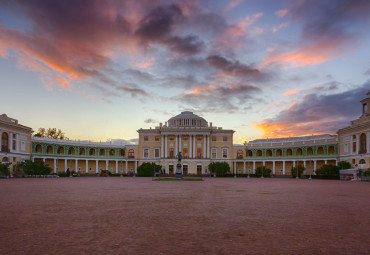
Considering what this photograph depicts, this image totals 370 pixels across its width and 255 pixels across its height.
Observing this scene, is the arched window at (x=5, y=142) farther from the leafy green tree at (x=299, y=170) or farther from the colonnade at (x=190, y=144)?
the leafy green tree at (x=299, y=170)

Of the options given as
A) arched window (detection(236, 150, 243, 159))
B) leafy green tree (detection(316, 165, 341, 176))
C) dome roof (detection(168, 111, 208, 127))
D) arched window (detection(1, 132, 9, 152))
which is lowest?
leafy green tree (detection(316, 165, 341, 176))

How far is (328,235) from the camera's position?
976 cm

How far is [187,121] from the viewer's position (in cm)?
9725

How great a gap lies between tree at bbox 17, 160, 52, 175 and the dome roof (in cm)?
4220

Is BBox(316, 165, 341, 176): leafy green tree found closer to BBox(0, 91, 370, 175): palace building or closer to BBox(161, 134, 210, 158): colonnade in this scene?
BBox(0, 91, 370, 175): palace building

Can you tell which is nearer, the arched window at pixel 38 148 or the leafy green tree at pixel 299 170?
the leafy green tree at pixel 299 170

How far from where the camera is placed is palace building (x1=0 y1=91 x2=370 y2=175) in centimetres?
7881

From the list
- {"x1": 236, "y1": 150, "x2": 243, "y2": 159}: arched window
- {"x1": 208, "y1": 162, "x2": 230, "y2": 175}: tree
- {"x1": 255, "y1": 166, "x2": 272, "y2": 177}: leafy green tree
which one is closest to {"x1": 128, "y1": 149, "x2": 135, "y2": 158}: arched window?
{"x1": 208, "y1": 162, "x2": 230, "y2": 175}: tree

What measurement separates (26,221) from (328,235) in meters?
10.3

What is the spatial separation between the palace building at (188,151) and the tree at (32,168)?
36.4ft

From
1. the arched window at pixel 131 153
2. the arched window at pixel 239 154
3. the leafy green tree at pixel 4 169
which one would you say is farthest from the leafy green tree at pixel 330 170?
the leafy green tree at pixel 4 169

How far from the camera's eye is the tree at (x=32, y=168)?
60312mm

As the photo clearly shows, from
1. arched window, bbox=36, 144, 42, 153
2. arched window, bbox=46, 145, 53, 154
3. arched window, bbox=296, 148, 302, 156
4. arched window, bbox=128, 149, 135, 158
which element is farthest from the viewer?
arched window, bbox=128, 149, 135, 158

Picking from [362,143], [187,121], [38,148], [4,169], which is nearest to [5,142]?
[4,169]
